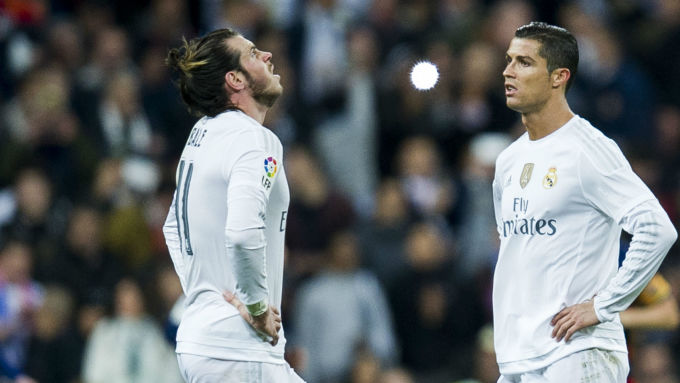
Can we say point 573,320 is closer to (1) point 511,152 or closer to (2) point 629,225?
(2) point 629,225

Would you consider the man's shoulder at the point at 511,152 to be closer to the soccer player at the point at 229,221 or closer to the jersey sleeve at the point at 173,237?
the soccer player at the point at 229,221

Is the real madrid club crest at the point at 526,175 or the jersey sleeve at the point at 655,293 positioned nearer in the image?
the real madrid club crest at the point at 526,175

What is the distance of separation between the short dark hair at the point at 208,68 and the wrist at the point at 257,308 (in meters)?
0.94

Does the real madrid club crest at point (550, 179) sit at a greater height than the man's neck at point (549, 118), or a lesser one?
lesser

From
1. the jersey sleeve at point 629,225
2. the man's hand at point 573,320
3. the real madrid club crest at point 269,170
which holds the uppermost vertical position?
the real madrid club crest at point 269,170

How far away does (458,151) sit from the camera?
1290cm

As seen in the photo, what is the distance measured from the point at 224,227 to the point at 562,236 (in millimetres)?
1577

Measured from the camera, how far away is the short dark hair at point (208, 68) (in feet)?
19.5

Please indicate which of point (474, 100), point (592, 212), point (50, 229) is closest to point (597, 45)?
point (474, 100)

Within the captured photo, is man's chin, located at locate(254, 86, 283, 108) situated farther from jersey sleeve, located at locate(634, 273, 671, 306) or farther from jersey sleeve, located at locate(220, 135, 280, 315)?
jersey sleeve, located at locate(634, 273, 671, 306)

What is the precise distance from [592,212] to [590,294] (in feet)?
1.24

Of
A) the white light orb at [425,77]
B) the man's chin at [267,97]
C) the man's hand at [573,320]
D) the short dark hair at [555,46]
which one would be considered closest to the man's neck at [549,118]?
the short dark hair at [555,46]

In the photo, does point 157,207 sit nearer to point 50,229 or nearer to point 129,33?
point 50,229

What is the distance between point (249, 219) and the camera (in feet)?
17.9
